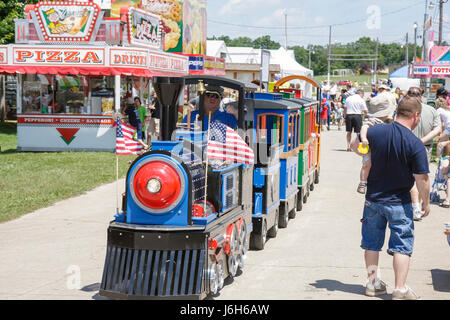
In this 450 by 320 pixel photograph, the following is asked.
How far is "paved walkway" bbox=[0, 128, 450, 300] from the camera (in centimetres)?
662

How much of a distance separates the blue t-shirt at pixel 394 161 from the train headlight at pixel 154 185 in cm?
206

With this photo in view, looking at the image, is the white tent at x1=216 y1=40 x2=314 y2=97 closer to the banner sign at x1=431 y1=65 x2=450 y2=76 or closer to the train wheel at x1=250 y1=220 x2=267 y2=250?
the banner sign at x1=431 y1=65 x2=450 y2=76

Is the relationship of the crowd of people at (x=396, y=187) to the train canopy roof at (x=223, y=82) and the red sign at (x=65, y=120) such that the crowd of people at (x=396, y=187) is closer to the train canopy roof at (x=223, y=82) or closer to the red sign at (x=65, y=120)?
the train canopy roof at (x=223, y=82)

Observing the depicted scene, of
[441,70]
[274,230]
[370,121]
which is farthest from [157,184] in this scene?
[441,70]

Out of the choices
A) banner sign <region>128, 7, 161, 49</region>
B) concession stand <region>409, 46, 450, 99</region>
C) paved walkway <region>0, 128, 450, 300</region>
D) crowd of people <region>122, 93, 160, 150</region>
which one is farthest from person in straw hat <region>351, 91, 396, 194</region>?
concession stand <region>409, 46, 450, 99</region>

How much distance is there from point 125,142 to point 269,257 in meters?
2.46

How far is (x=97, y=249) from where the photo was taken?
328 inches

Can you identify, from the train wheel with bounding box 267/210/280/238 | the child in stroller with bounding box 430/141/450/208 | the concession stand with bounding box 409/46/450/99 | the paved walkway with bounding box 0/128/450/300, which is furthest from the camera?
the concession stand with bounding box 409/46/450/99

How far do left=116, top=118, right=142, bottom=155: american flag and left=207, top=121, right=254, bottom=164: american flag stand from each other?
81 cm

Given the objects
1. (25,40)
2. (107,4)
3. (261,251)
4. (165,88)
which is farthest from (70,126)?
(165,88)

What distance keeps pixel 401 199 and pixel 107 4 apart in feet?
85.7

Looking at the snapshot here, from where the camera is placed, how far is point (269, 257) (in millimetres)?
8109

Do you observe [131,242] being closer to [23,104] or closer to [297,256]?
[297,256]

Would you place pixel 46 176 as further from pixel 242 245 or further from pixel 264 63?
pixel 242 245
